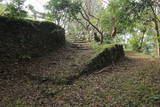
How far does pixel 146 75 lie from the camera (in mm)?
7422

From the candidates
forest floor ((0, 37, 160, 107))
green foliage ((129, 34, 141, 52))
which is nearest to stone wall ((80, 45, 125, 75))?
forest floor ((0, 37, 160, 107))

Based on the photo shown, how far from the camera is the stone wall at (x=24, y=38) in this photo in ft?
23.0

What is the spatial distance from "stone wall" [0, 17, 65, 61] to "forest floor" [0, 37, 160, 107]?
56cm

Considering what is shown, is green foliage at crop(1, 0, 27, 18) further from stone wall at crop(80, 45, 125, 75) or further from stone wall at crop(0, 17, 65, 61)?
stone wall at crop(80, 45, 125, 75)

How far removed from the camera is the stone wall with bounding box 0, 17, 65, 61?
23.0 ft

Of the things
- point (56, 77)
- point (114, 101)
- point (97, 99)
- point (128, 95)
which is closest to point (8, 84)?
point (56, 77)

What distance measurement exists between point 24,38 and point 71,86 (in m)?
3.53

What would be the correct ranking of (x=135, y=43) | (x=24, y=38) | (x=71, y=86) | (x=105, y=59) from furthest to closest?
(x=135, y=43) < (x=105, y=59) < (x=24, y=38) < (x=71, y=86)

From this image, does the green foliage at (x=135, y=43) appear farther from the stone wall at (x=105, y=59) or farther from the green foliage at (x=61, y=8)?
the green foliage at (x=61, y=8)

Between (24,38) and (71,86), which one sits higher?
(24,38)

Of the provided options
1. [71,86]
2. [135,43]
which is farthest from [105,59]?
[135,43]

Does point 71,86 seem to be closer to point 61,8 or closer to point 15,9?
point 15,9

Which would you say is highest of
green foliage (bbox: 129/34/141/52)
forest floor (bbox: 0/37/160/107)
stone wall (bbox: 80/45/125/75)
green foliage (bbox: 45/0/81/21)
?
green foliage (bbox: 45/0/81/21)

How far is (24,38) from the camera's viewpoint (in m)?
7.81
